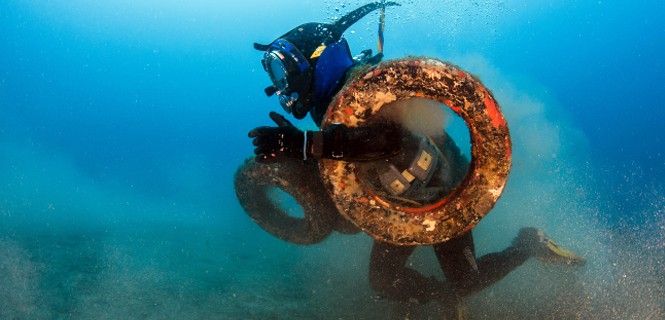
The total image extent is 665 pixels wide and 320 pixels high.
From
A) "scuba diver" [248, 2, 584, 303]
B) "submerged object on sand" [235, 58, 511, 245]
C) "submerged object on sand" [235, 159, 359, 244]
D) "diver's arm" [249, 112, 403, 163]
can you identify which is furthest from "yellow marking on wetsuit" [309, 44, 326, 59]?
"submerged object on sand" [235, 159, 359, 244]

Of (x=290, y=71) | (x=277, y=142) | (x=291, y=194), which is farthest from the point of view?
(x=291, y=194)

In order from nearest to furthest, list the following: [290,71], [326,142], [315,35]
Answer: [326,142], [290,71], [315,35]

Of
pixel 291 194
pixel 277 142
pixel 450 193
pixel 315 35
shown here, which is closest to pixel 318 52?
pixel 315 35

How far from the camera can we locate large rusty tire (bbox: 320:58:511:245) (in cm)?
286

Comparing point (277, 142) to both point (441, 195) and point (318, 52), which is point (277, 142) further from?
point (441, 195)

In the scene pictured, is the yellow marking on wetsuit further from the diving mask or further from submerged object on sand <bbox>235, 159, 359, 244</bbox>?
submerged object on sand <bbox>235, 159, 359, 244</bbox>

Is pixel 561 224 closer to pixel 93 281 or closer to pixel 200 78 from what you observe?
pixel 93 281

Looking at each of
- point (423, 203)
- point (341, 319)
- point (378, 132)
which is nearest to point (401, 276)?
point (341, 319)

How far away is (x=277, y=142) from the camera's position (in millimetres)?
2682

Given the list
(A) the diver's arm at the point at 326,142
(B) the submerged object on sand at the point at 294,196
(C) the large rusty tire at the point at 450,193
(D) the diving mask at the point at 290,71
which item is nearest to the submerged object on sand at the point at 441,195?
(C) the large rusty tire at the point at 450,193

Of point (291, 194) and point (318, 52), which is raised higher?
point (318, 52)

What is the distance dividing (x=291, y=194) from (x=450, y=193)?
1.56 m

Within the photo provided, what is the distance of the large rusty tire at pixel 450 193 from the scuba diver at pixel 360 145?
22 cm

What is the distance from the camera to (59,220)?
44.8 ft
